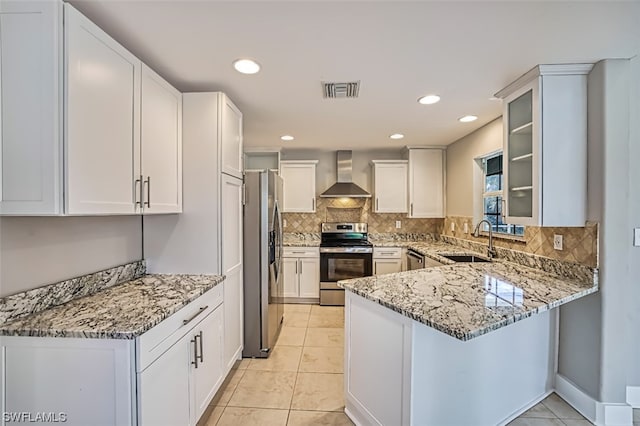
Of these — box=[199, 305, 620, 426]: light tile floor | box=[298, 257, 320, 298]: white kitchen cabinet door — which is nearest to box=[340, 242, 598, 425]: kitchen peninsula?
box=[199, 305, 620, 426]: light tile floor

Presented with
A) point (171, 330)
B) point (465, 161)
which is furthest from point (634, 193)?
point (171, 330)

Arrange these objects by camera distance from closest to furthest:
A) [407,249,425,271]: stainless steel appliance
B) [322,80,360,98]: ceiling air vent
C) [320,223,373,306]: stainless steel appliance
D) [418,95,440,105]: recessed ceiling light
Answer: [322,80,360,98]: ceiling air vent, [418,95,440,105]: recessed ceiling light, [407,249,425,271]: stainless steel appliance, [320,223,373,306]: stainless steel appliance

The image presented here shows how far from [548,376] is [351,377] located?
1491 mm

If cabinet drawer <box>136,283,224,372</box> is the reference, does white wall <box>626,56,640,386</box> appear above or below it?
above

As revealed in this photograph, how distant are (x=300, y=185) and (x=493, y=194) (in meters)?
2.58

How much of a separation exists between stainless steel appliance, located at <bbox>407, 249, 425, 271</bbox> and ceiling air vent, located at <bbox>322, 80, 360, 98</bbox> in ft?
7.40

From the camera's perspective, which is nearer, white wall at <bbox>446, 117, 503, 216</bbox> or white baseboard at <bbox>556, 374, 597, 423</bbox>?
white baseboard at <bbox>556, 374, 597, 423</bbox>

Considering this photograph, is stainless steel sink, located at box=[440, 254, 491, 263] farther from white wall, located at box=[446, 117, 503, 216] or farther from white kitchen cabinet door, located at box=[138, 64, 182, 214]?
white kitchen cabinet door, located at box=[138, 64, 182, 214]

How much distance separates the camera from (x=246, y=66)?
180 cm

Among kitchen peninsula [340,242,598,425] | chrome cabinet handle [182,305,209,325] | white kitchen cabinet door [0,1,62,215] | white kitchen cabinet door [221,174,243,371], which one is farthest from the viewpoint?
white kitchen cabinet door [221,174,243,371]

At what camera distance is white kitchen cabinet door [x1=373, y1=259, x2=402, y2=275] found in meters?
4.08

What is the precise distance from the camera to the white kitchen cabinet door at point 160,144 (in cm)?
167

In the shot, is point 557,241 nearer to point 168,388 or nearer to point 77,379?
point 168,388

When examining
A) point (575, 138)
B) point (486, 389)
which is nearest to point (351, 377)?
point (486, 389)
